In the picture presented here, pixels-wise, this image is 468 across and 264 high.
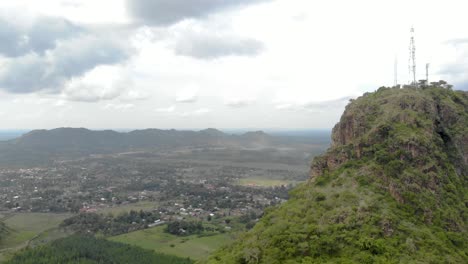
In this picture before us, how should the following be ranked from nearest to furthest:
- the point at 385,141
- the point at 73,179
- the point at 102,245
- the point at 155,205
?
the point at 385,141, the point at 102,245, the point at 155,205, the point at 73,179

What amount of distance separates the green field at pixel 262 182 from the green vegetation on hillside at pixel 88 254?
100333 millimetres

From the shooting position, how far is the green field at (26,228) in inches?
3472

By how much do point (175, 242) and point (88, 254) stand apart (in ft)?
69.7

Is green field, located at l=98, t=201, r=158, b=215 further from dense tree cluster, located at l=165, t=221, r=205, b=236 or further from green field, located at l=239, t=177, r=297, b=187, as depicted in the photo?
green field, located at l=239, t=177, r=297, b=187

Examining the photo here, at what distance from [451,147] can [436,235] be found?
16.7 m

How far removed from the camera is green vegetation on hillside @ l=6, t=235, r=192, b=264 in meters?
70.4

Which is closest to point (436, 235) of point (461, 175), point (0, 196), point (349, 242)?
point (349, 242)

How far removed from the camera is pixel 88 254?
7525cm

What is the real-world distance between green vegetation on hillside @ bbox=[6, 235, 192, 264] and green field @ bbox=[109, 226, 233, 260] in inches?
206

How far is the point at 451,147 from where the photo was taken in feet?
141

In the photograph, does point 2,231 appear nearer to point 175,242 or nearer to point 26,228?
point 26,228

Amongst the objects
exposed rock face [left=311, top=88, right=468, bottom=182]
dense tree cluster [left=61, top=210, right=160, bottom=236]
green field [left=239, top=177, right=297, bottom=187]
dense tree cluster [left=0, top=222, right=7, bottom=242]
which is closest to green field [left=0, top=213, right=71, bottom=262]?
dense tree cluster [left=0, top=222, right=7, bottom=242]

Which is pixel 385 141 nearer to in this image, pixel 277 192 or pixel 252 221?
pixel 252 221

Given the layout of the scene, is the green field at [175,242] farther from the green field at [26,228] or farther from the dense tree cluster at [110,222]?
the green field at [26,228]
